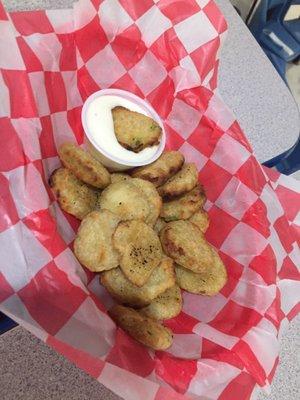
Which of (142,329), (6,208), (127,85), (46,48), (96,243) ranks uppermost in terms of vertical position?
(46,48)

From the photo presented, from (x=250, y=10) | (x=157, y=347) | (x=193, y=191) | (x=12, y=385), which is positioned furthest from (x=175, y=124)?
(x=250, y=10)

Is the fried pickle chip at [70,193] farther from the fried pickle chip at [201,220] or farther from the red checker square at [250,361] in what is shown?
the red checker square at [250,361]

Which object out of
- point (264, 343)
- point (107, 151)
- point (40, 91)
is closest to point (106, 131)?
point (107, 151)

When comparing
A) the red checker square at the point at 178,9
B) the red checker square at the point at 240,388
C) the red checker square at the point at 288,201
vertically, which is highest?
the red checker square at the point at 178,9

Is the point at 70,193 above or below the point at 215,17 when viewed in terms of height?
below

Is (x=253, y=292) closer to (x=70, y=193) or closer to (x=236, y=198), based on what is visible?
(x=236, y=198)

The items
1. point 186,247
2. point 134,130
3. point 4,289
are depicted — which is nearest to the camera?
point 4,289

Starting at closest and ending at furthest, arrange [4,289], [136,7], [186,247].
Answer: [4,289] < [186,247] < [136,7]

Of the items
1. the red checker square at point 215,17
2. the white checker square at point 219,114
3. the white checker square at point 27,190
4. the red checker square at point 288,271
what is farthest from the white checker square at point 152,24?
the red checker square at point 288,271
